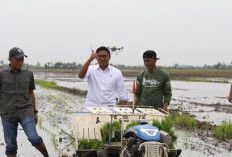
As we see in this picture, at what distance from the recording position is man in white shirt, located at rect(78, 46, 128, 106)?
151 inches

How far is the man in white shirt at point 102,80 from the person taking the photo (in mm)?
3824

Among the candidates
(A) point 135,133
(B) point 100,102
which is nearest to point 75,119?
(B) point 100,102

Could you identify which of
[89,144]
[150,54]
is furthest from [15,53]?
[150,54]

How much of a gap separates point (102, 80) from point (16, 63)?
3.69 feet

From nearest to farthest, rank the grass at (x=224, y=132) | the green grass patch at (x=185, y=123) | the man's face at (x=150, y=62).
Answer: the man's face at (x=150, y=62)
the grass at (x=224, y=132)
the green grass patch at (x=185, y=123)

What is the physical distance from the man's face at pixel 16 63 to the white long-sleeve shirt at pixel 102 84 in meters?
0.85

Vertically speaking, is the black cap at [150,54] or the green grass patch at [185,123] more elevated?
the black cap at [150,54]

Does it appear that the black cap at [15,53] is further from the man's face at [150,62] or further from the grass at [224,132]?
the grass at [224,132]

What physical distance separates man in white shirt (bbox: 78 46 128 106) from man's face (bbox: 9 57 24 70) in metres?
0.76

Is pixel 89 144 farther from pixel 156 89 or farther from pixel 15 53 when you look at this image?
pixel 15 53

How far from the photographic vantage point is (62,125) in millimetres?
7738

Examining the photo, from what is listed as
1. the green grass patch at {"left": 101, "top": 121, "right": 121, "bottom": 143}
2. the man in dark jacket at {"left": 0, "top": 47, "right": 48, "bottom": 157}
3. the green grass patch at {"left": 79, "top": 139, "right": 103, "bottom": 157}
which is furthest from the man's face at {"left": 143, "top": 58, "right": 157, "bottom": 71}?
the man in dark jacket at {"left": 0, "top": 47, "right": 48, "bottom": 157}

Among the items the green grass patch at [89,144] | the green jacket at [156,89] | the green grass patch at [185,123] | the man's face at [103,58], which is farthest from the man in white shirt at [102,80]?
the green grass patch at [185,123]

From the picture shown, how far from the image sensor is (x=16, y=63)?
3396mm
